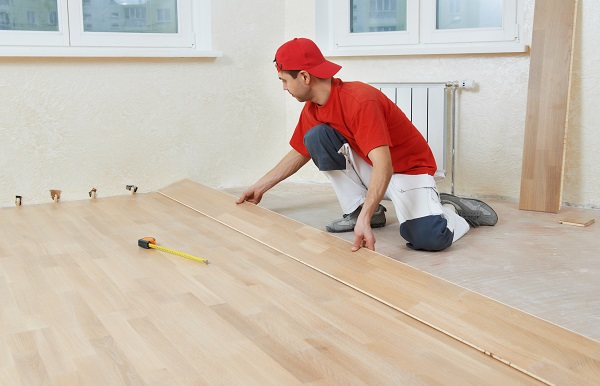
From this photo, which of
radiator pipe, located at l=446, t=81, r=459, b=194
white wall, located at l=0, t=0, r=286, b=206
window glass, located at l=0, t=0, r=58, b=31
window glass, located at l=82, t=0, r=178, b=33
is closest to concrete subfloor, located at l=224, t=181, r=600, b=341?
radiator pipe, located at l=446, t=81, r=459, b=194

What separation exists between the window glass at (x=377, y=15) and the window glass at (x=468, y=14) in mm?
260

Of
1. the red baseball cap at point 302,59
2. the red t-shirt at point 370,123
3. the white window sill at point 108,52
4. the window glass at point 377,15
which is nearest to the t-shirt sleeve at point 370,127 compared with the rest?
the red t-shirt at point 370,123

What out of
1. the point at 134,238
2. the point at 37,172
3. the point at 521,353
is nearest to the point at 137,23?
the point at 37,172

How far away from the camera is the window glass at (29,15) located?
4109 millimetres

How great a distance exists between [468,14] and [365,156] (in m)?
1.57

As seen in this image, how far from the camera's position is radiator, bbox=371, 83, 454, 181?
421 cm

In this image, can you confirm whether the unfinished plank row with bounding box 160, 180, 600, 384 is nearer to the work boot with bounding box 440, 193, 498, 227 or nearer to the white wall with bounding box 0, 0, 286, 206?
the work boot with bounding box 440, 193, 498, 227

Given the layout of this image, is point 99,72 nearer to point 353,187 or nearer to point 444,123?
point 353,187

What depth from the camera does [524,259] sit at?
2.94m

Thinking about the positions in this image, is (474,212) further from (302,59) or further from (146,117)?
(146,117)

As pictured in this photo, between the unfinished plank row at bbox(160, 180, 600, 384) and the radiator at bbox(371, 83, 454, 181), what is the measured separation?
1301mm

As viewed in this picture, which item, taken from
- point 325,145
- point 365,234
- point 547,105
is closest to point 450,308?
point 365,234

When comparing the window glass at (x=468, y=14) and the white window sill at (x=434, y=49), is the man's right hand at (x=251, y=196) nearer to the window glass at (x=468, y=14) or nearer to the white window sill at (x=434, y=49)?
the white window sill at (x=434, y=49)

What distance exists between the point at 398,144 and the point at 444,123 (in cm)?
113
